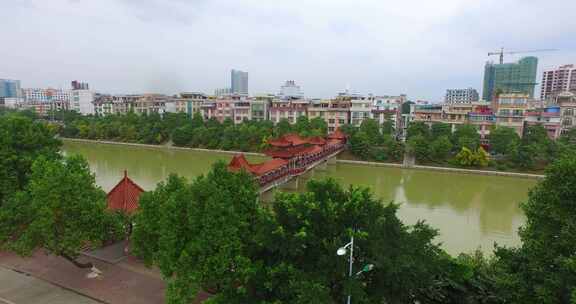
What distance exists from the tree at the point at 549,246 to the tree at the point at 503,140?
73.8 feet

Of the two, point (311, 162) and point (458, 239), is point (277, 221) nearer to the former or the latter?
point (458, 239)

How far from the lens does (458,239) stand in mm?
12656

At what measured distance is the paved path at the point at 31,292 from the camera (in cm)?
738

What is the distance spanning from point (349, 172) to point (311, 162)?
15.4 feet

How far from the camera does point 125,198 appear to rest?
1022 centimetres

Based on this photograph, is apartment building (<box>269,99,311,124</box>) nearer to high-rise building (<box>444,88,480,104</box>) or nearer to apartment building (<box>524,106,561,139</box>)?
apartment building (<box>524,106,561,139</box>)

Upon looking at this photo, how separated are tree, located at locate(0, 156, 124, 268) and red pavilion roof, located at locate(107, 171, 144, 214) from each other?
1.49m

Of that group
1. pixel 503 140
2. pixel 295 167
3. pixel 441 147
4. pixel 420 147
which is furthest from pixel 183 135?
pixel 503 140

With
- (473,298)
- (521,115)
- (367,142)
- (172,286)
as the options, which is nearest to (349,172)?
(367,142)

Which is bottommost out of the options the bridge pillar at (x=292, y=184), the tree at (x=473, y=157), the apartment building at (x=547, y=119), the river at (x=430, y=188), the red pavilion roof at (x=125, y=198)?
the river at (x=430, y=188)

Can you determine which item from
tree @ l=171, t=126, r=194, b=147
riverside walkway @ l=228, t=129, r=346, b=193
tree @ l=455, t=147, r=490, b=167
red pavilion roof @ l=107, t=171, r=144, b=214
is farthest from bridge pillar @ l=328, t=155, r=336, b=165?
red pavilion roof @ l=107, t=171, r=144, b=214

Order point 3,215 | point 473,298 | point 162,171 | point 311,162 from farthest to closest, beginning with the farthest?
1. point 162,171
2. point 311,162
3. point 3,215
4. point 473,298

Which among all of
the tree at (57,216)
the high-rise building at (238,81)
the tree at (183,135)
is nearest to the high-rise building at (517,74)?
the tree at (183,135)

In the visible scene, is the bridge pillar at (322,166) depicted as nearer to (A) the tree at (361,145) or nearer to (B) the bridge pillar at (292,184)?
(A) the tree at (361,145)
